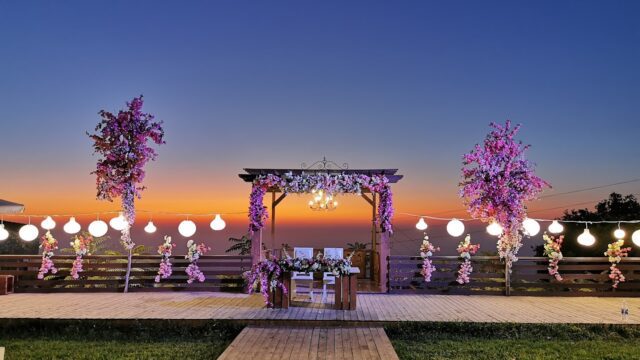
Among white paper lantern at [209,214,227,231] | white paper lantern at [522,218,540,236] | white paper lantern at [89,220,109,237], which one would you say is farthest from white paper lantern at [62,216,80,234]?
white paper lantern at [522,218,540,236]

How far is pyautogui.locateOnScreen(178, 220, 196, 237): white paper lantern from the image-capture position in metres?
12.9

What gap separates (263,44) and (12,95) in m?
7.81

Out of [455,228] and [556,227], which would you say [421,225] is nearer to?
[455,228]

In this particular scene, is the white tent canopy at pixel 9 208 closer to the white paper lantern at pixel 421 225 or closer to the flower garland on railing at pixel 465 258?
the white paper lantern at pixel 421 225

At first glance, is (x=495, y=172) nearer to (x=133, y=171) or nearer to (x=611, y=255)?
(x=611, y=255)

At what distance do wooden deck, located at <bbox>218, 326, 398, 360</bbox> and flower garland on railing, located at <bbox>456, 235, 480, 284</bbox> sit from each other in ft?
Answer: 14.6

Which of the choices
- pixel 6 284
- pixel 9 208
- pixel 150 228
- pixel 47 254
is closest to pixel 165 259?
pixel 150 228

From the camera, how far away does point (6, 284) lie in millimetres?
13008

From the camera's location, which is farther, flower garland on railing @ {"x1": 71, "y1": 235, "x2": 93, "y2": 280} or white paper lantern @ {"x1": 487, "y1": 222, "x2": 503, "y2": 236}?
flower garland on railing @ {"x1": 71, "y1": 235, "x2": 93, "y2": 280}

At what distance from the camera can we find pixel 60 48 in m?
15.8

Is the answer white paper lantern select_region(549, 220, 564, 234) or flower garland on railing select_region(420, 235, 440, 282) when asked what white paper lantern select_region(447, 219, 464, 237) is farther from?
white paper lantern select_region(549, 220, 564, 234)

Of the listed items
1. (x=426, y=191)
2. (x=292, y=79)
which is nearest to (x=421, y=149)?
(x=426, y=191)

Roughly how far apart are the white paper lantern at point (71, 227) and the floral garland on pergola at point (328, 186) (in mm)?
4247

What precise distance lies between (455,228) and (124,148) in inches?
309
